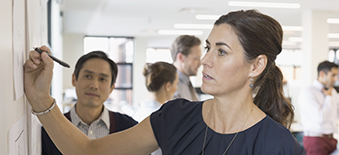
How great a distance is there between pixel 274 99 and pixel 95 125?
0.87m

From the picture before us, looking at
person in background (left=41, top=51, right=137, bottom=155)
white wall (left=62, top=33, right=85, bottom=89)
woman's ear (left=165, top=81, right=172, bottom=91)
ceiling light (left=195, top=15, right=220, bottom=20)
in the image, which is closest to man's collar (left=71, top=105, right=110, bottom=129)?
person in background (left=41, top=51, right=137, bottom=155)

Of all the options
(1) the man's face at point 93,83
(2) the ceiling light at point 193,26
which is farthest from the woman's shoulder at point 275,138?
(2) the ceiling light at point 193,26

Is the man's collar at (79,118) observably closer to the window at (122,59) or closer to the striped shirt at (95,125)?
the striped shirt at (95,125)

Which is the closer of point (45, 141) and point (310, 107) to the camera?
point (45, 141)

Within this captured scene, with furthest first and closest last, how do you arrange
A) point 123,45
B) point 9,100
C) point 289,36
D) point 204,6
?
point 123,45, point 289,36, point 204,6, point 9,100

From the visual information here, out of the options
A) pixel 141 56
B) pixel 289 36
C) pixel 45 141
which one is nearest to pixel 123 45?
pixel 141 56

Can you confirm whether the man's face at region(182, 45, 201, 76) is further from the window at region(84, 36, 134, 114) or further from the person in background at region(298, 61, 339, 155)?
the window at region(84, 36, 134, 114)

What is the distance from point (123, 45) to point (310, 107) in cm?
831

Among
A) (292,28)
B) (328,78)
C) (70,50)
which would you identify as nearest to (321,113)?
(328,78)

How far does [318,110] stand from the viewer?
4.38 metres

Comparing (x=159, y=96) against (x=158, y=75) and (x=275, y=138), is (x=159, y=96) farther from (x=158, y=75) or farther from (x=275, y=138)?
(x=275, y=138)

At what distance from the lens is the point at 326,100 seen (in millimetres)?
4492

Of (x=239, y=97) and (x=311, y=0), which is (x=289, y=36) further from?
(x=239, y=97)

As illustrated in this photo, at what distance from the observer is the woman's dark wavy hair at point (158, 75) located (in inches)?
111
